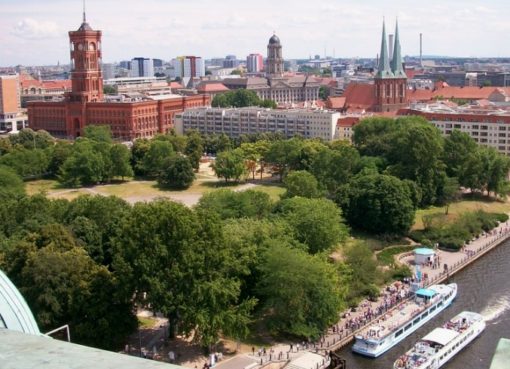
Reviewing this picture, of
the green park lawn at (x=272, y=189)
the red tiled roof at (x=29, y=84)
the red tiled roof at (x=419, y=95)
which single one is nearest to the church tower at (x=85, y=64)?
the green park lawn at (x=272, y=189)

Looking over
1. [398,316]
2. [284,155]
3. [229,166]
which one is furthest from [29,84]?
[398,316]

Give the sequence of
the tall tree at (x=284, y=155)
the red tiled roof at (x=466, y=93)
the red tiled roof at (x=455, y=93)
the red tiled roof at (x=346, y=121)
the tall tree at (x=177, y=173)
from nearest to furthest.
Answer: the tall tree at (x=177, y=173) → the tall tree at (x=284, y=155) → the red tiled roof at (x=346, y=121) → the red tiled roof at (x=455, y=93) → the red tiled roof at (x=466, y=93)

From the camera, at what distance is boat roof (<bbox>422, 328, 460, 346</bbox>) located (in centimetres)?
3834

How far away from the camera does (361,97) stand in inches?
5399

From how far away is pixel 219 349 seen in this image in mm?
37719

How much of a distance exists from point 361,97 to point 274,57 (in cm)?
6440

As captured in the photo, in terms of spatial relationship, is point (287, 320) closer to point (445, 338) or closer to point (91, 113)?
point (445, 338)

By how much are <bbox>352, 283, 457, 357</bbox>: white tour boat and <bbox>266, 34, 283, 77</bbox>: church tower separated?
153934 millimetres

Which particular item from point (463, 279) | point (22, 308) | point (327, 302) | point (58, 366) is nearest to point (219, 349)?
point (327, 302)

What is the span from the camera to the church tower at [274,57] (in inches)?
7736

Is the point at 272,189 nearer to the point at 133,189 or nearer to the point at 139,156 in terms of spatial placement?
the point at 133,189

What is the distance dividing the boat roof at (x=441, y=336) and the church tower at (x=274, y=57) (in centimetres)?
16092

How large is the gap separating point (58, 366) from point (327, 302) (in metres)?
31.3

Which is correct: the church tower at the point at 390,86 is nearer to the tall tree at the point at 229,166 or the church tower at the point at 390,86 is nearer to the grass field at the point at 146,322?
the tall tree at the point at 229,166
